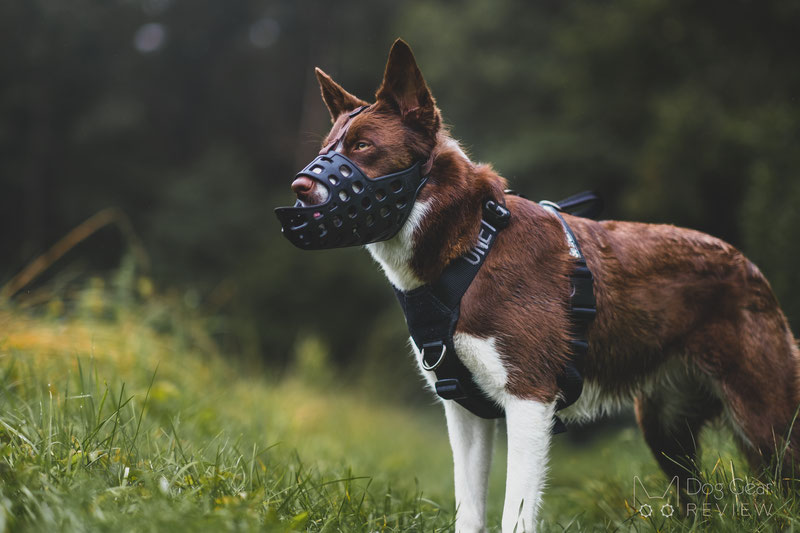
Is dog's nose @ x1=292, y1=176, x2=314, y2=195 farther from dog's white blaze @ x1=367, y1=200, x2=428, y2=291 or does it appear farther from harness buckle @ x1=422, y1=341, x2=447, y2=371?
harness buckle @ x1=422, y1=341, x2=447, y2=371

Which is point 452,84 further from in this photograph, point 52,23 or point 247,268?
point 52,23

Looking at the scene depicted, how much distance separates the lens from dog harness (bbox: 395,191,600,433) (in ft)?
7.48

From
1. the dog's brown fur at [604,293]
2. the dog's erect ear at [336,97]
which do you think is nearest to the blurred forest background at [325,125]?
the dog's erect ear at [336,97]

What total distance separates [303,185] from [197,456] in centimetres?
113

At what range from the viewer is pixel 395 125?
2.32 m

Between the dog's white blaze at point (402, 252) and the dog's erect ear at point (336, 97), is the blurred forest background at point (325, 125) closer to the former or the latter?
the dog's erect ear at point (336, 97)

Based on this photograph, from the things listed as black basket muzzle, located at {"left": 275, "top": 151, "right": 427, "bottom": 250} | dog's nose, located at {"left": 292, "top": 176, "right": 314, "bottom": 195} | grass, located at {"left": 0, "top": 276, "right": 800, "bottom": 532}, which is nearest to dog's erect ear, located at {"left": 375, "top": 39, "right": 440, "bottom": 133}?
black basket muzzle, located at {"left": 275, "top": 151, "right": 427, "bottom": 250}

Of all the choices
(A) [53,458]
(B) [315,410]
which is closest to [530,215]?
(A) [53,458]

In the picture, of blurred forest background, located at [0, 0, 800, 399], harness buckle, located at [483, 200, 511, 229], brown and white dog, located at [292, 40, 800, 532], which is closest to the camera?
brown and white dog, located at [292, 40, 800, 532]

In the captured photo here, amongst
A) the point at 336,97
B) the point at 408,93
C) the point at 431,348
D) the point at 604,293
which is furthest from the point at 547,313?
the point at 336,97

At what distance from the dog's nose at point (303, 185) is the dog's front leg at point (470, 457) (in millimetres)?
1048

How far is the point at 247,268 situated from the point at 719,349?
13.4 metres

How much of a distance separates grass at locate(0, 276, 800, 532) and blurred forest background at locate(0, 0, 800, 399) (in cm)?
73

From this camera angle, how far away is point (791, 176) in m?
5.13
